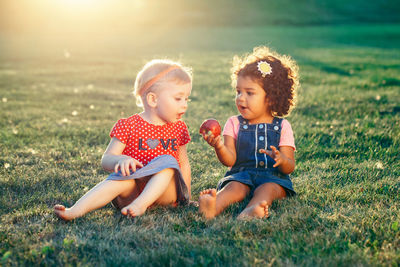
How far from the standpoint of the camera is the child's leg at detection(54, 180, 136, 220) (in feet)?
10.9

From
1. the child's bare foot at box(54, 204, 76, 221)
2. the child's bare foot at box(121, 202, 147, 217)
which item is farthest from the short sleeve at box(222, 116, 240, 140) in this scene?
the child's bare foot at box(54, 204, 76, 221)

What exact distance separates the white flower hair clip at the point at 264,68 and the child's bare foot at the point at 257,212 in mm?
1221

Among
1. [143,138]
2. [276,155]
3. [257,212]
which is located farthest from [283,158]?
[143,138]

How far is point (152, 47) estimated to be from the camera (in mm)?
23094

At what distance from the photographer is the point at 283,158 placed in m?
3.67

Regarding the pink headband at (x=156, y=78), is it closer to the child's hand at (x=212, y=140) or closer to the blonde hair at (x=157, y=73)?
the blonde hair at (x=157, y=73)

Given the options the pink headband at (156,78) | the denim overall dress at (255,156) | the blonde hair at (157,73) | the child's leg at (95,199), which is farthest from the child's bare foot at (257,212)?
the pink headband at (156,78)

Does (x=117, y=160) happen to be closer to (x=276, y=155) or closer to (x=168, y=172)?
(x=168, y=172)

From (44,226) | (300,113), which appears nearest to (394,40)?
(300,113)

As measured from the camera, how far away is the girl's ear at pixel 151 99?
12.0 feet

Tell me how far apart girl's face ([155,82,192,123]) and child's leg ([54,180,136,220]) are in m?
0.64

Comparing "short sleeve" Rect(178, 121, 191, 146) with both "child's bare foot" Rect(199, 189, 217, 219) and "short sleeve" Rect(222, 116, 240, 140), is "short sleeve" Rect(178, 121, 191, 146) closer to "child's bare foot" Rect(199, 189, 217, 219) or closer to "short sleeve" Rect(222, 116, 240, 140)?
"short sleeve" Rect(222, 116, 240, 140)

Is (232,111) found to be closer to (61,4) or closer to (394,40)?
(394,40)

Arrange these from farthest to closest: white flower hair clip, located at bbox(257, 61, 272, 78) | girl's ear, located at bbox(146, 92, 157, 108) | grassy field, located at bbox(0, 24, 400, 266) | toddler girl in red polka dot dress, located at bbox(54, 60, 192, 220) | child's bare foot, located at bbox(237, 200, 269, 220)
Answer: white flower hair clip, located at bbox(257, 61, 272, 78), girl's ear, located at bbox(146, 92, 157, 108), toddler girl in red polka dot dress, located at bbox(54, 60, 192, 220), child's bare foot, located at bbox(237, 200, 269, 220), grassy field, located at bbox(0, 24, 400, 266)
